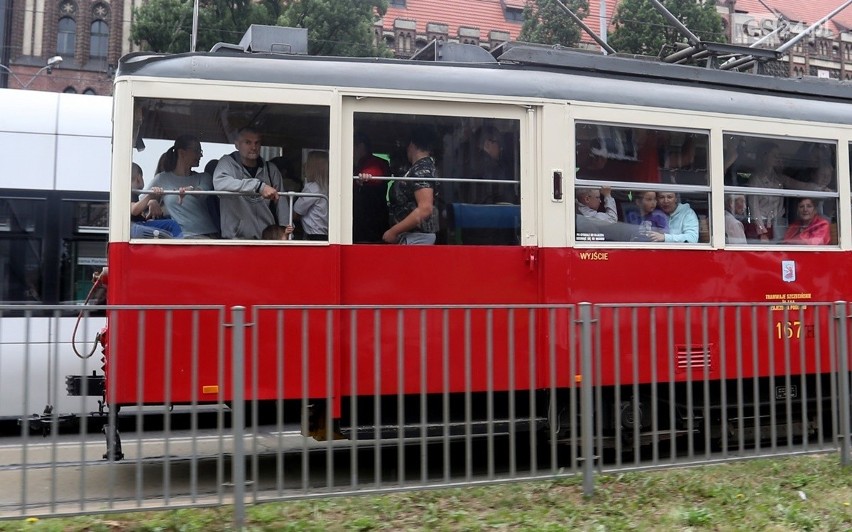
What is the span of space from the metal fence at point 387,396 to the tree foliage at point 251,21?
1790 centimetres

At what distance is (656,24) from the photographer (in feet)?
86.8

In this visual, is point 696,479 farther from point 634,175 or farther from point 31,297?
point 31,297

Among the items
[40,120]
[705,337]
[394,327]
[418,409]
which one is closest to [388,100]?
[394,327]

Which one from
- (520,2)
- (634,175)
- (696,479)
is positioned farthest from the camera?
(520,2)

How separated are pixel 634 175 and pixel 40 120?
20.5 feet

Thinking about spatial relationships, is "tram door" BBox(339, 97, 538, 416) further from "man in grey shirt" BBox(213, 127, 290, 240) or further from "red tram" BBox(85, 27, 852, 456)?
"man in grey shirt" BBox(213, 127, 290, 240)

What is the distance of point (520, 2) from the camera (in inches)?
1775

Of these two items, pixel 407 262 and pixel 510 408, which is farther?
pixel 407 262

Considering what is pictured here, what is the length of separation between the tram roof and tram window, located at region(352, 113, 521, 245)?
0.27m

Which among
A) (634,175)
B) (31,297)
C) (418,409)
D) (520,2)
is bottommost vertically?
(418,409)

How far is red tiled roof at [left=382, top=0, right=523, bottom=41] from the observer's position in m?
41.5

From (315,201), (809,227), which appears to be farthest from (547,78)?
(809,227)

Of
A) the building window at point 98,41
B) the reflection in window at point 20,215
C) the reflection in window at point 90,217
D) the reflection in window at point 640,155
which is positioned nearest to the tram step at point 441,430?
the reflection in window at point 640,155

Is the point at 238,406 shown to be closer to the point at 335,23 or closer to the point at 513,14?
the point at 335,23
